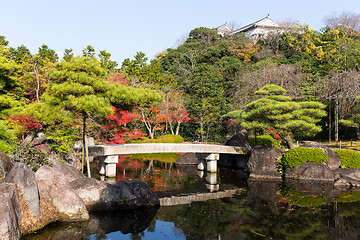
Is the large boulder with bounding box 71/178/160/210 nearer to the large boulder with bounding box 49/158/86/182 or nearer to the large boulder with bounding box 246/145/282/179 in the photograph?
the large boulder with bounding box 49/158/86/182

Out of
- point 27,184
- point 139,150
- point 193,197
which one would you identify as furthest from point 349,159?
point 27,184

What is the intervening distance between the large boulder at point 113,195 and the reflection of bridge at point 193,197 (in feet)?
2.66

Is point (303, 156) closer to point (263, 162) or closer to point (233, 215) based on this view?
point (263, 162)

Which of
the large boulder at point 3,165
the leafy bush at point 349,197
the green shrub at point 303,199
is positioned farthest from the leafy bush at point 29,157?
the leafy bush at point 349,197

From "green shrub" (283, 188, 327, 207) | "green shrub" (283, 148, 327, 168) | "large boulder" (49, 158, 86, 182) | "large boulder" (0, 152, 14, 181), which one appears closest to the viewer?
"large boulder" (0, 152, 14, 181)

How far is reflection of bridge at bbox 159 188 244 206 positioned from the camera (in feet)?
41.3

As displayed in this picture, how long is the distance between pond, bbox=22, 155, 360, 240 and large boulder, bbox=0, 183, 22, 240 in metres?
0.93

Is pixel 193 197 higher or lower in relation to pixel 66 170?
lower

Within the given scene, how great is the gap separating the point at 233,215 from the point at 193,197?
117 inches

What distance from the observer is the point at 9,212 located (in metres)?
7.18

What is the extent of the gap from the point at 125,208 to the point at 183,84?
30.1m

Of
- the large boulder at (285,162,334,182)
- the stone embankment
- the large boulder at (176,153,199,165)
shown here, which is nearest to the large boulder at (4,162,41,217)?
the stone embankment

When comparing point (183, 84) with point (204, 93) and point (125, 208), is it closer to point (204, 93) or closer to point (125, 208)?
point (204, 93)

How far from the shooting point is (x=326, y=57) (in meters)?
33.2
